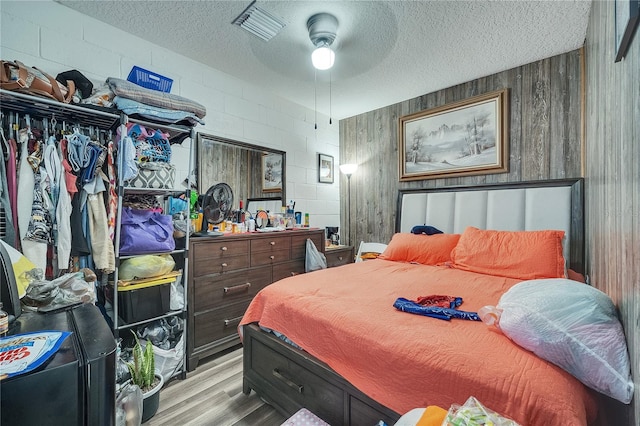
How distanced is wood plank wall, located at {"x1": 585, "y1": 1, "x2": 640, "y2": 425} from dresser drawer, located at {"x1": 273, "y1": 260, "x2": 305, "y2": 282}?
225cm

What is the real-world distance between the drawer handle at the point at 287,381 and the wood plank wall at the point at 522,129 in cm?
233

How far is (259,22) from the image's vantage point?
1.99m

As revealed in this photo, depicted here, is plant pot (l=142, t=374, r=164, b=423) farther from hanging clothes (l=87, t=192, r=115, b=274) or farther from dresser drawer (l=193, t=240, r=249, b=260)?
dresser drawer (l=193, t=240, r=249, b=260)

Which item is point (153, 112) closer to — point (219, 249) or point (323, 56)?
point (219, 249)

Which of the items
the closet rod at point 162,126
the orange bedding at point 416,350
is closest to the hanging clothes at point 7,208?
the closet rod at point 162,126

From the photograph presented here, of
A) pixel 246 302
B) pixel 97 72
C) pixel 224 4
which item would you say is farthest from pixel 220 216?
pixel 224 4

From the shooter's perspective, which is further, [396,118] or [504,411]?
[396,118]

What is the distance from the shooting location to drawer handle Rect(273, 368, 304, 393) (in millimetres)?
1482

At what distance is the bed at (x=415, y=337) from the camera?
899 mm

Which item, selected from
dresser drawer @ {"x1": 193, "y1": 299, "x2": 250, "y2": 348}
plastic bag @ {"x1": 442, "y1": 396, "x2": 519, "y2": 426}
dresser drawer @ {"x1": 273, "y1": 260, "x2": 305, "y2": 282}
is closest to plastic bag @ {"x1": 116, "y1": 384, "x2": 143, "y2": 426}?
dresser drawer @ {"x1": 193, "y1": 299, "x2": 250, "y2": 348}

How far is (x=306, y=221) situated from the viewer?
3498 mm

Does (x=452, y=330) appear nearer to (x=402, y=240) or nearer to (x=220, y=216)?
(x=402, y=240)

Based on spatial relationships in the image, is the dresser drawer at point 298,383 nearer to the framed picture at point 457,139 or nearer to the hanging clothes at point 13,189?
the hanging clothes at point 13,189

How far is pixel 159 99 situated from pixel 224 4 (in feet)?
2.51
